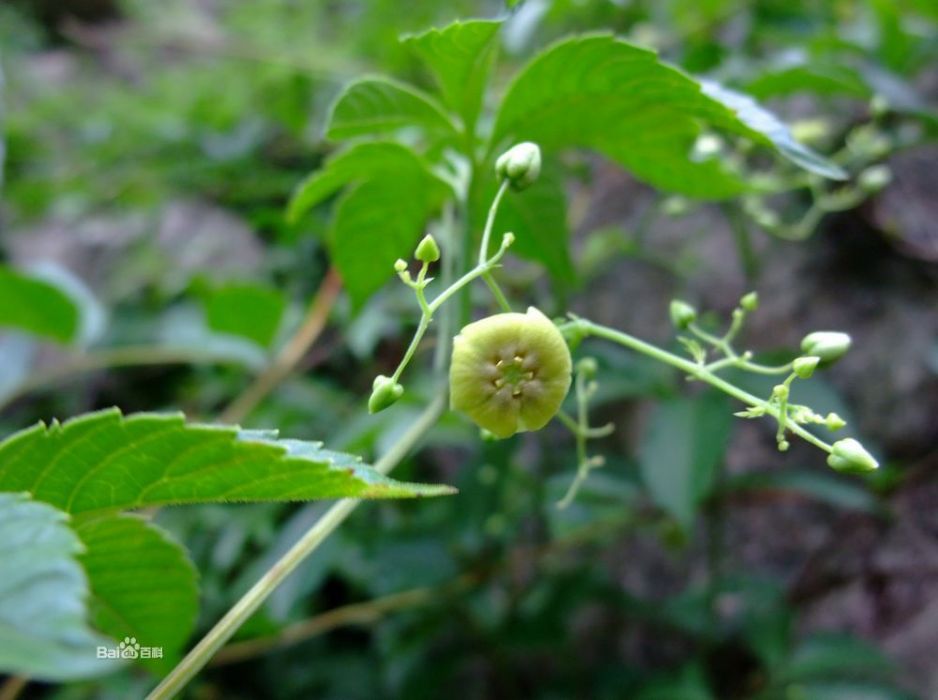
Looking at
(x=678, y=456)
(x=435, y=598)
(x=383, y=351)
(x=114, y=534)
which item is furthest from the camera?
(x=383, y=351)

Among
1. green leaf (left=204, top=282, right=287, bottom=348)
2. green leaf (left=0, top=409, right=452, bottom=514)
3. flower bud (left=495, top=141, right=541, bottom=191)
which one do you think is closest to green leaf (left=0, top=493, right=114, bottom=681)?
green leaf (left=0, top=409, right=452, bottom=514)

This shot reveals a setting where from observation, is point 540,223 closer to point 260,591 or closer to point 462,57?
point 462,57

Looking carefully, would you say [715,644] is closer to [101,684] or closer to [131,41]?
[101,684]

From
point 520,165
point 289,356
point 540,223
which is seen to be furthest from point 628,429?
point 520,165

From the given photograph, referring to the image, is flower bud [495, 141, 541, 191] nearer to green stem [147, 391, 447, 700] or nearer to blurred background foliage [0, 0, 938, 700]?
green stem [147, 391, 447, 700]

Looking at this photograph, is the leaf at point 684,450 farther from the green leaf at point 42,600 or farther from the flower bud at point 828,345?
the green leaf at point 42,600

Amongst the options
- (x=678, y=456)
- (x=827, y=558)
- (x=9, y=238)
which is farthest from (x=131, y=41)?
(x=827, y=558)
